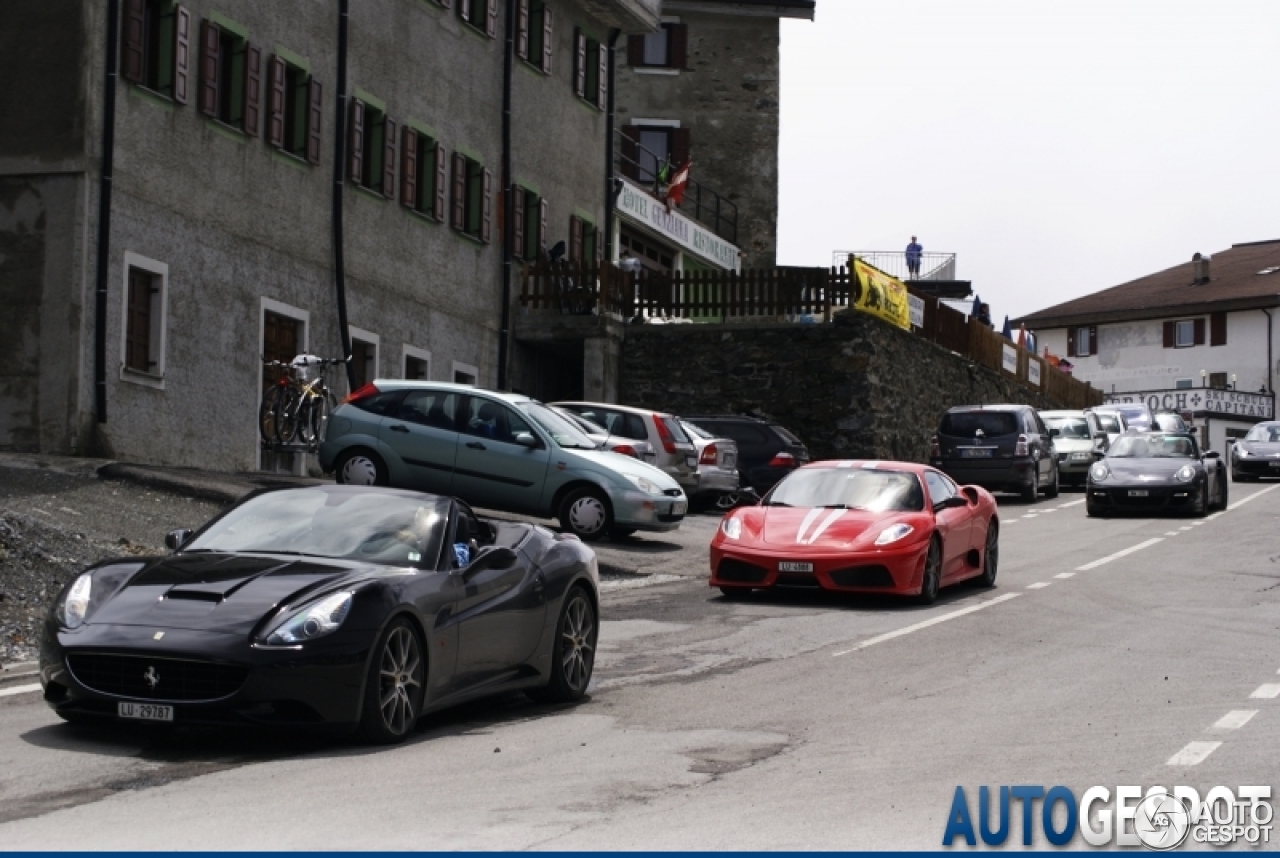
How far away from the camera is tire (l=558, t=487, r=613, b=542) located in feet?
85.6

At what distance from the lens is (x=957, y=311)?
5244cm

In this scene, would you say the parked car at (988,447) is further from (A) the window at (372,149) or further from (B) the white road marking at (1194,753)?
(B) the white road marking at (1194,753)

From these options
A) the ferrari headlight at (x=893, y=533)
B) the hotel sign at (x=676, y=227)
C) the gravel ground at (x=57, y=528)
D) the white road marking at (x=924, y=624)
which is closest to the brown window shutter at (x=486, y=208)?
the hotel sign at (x=676, y=227)

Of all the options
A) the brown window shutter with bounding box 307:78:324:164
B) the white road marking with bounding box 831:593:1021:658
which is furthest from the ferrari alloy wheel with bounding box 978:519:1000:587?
the brown window shutter with bounding box 307:78:324:164

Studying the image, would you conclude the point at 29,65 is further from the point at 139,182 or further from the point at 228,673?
the point at 228,673

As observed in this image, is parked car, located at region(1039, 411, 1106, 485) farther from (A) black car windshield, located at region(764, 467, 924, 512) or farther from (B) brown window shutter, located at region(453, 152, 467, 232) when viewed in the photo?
(A) black car windshield, located at region(764, 467, 924, 512)

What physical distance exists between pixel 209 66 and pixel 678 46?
110ft

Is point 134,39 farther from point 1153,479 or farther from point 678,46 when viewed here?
point 678,46

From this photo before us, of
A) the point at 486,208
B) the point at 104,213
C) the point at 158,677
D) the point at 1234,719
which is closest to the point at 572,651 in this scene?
the point at 158,677

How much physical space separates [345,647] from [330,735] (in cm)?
59

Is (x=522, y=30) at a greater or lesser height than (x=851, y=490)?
greater

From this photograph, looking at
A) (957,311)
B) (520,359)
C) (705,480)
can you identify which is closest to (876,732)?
(705,480)

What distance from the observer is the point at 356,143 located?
34.3 m

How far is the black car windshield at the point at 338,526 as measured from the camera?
11.4 m
